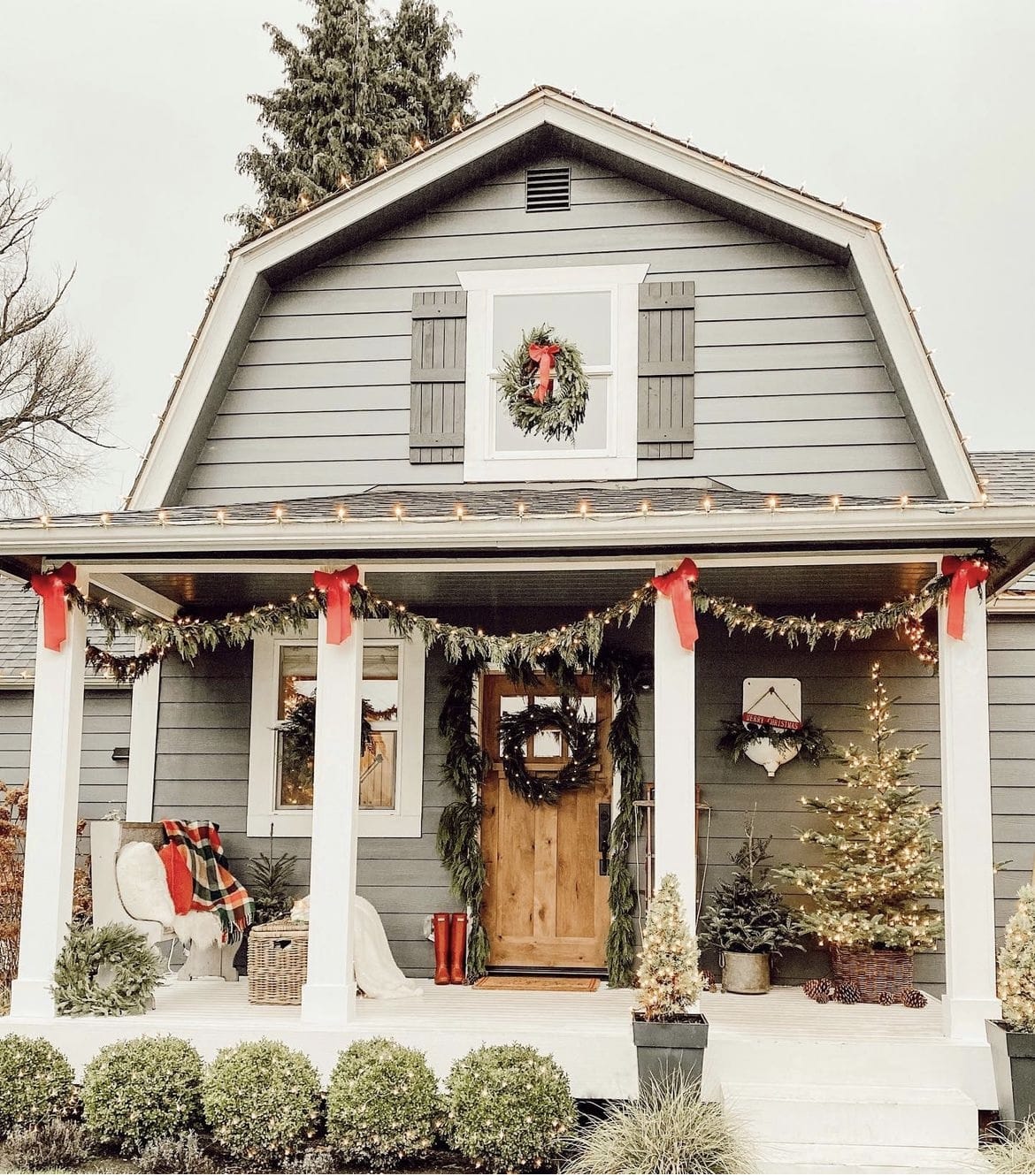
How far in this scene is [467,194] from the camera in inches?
341

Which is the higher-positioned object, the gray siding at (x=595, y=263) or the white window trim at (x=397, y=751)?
the gray siding at (x=595, y=263)

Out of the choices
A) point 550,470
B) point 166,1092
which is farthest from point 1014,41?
point 166,1092

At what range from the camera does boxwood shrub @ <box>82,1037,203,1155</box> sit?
605 centimetres

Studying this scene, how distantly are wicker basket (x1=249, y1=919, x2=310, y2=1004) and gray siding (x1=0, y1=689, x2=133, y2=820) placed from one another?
234 cm

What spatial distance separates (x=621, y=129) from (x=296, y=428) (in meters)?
2.84

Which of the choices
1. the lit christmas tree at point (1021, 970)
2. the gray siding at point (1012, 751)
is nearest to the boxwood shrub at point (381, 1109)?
the lit christmas tree at point (1021, 970)

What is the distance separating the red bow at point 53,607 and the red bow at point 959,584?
460 cm

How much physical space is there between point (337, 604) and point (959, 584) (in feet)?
10.3

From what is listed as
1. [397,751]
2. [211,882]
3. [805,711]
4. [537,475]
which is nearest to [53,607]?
[211,882]

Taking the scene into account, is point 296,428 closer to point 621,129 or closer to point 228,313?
point 228,313

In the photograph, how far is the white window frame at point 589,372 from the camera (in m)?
8.27

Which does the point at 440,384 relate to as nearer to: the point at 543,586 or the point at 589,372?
the point at 589,372

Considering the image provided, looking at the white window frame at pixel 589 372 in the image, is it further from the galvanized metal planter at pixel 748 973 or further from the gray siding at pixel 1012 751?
the galvanized metal planter at pixel 748 973

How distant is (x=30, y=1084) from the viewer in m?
6.27
